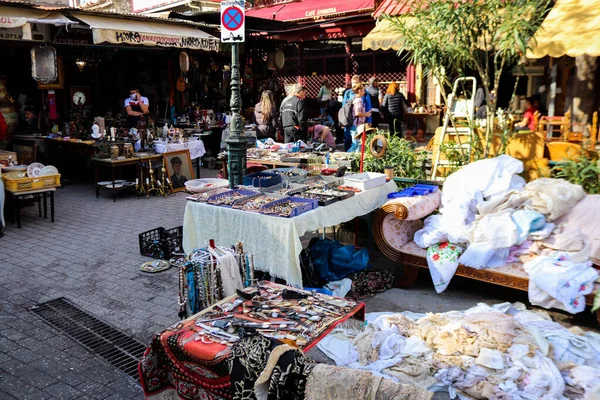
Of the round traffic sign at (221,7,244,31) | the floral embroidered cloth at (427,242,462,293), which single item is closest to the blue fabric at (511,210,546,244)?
the floral embroidered cloth at (427,242,462,293)

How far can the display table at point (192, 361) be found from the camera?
2947 millimetres

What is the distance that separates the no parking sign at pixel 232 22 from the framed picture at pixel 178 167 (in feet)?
16.3

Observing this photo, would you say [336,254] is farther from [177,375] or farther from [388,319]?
[177,375]

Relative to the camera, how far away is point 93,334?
4.67 meters

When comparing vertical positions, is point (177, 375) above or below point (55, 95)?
below

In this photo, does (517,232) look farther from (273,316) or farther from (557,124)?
(557,124)

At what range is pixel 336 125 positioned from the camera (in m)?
15.9

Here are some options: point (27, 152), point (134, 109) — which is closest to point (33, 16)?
point (134, 109)

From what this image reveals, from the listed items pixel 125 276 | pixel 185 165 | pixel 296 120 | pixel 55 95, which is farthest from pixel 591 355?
pixel 55 95

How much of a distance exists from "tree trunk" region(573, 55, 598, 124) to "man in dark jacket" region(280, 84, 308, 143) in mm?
4839

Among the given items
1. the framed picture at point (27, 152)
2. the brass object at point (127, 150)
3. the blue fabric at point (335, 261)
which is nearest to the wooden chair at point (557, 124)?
the blue fabric at point (335, 261)

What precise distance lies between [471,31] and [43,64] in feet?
30.9

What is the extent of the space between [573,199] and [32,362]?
505 centimetres

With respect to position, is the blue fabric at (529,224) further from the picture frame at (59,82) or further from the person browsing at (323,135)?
the picture frame at (59,82)
